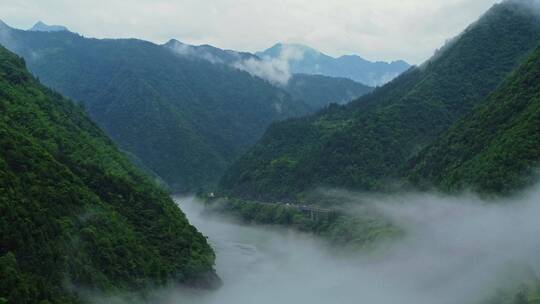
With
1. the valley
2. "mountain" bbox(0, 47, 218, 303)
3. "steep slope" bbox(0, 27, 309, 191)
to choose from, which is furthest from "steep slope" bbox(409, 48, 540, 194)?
"steep slope" bbox(0, 27, 309, 191)

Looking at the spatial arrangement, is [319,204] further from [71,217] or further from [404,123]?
[71,217]

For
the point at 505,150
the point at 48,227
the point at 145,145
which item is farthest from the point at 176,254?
the point at 145,145

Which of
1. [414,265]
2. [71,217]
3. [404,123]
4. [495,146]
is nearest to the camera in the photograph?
[71,217]

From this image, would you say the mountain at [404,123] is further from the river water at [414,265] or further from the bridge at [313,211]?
the river water at [414,265]

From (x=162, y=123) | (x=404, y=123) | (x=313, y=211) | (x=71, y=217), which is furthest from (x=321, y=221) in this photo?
(x=162, y=123)

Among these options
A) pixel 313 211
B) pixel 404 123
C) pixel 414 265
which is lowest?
pixel 414 265

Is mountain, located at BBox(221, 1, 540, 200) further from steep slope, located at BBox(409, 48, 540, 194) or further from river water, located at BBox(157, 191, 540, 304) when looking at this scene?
river water, located at BBox(157, 191, 540, 304)

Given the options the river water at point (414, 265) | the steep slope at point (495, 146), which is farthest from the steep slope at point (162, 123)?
the river water at point (414, 265)
